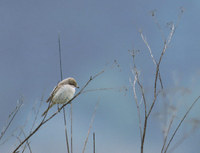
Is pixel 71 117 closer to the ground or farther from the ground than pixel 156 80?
closer to the ground

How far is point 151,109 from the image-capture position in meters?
2.20

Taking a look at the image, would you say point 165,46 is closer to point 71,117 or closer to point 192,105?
point 192,105

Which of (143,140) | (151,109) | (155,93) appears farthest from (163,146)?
(155,93)

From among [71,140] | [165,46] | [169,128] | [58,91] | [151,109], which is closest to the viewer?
[169,128]

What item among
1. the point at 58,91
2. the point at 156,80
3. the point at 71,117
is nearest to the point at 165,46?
the point at 156,80

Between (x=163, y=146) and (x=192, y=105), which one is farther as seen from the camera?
(x=192, y=105)

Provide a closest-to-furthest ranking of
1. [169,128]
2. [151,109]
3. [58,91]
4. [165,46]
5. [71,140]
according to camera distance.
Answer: [169,128] → [151,109] → [71,140] → [165,46] → [58,91]

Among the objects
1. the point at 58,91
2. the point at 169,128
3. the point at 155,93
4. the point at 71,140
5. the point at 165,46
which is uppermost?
the point at 165,46

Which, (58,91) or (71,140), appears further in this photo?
(58,91)

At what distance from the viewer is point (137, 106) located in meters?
2.37

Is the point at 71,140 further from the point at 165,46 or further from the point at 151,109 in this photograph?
the point at 165,46

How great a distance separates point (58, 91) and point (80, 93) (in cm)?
355

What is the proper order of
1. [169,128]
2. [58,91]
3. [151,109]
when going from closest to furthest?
[169,128]
[151,109]
[58,91]

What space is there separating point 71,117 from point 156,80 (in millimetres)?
863
